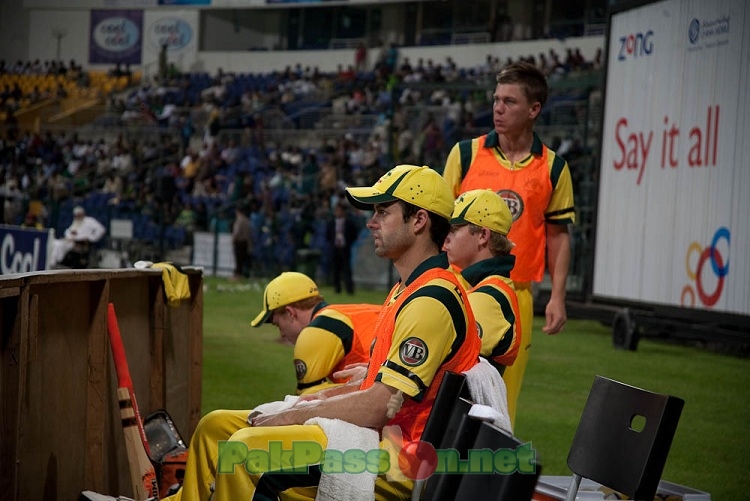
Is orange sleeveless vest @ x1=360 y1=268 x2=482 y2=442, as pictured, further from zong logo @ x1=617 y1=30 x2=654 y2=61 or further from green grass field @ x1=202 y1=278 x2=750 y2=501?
zong logo @ x1=617 y1=30 x2=654 y2=61

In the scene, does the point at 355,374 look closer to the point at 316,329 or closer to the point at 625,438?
the point at 316,329

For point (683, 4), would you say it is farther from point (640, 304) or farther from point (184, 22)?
point (184, 22)

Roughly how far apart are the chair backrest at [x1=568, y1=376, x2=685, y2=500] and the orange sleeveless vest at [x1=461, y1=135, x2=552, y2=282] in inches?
68.6

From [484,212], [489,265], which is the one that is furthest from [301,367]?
[484,212]

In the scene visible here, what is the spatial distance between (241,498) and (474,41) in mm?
39124

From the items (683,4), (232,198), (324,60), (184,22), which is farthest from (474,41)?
(683,4)

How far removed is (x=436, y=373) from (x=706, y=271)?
409 inches

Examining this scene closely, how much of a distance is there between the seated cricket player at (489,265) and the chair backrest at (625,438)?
2.77 ft

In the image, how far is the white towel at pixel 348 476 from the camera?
3203mm

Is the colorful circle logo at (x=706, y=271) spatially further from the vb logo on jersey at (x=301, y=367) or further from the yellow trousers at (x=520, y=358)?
the vb logo on jersey at (x=301, y=367)

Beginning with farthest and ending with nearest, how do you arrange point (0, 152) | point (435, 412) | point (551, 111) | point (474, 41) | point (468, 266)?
point (474, 41), point (0, 152), point (551, 111), point (468, 266), point (435, 412)

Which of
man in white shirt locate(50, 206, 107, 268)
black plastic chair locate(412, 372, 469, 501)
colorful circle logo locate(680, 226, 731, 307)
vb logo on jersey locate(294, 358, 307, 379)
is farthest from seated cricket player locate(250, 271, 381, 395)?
man in white shirt locate(50, 206, 107, 268)

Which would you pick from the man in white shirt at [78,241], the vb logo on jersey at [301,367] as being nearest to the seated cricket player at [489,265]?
the vb logo on jersey at [301,367]

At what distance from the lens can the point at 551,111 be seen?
88.4 ft
